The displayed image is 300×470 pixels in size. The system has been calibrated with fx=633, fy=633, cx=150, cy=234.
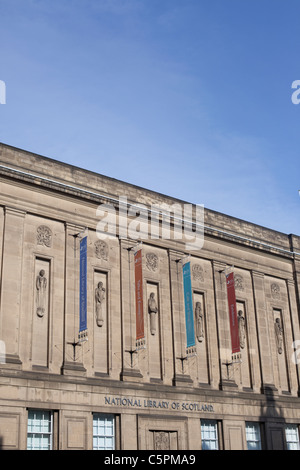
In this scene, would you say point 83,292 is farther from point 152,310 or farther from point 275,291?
point 275,291

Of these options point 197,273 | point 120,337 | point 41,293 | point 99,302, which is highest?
point 197,273

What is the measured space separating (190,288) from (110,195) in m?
6.57

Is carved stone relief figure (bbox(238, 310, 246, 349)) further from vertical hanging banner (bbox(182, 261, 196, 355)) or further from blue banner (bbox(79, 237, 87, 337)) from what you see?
blue banner (bbox(79, 237, 87, 337))

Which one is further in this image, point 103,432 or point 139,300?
point 139,300

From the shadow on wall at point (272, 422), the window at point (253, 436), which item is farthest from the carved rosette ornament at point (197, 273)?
the window at point (253, 436)

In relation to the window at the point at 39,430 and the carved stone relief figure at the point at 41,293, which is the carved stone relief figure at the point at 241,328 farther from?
the window at the point at 39,430

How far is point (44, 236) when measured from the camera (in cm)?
3047

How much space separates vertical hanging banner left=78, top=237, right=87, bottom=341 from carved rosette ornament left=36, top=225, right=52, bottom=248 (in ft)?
5.22

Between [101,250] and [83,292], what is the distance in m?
3.28

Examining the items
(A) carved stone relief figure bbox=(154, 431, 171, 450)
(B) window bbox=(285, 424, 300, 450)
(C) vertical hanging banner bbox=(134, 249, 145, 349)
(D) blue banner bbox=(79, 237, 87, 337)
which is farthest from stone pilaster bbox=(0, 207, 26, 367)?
(B) window bbox=(285, 424, 300, 450)

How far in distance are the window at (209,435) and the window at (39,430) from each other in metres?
8.92

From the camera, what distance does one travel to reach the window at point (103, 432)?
29197 millimetres

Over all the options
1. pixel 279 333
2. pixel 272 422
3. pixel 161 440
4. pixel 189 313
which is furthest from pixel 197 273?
pixel 161 440

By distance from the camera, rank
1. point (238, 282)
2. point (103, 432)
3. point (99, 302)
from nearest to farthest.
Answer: point (103, 432) < point (99, 302) < point (238, 282)
